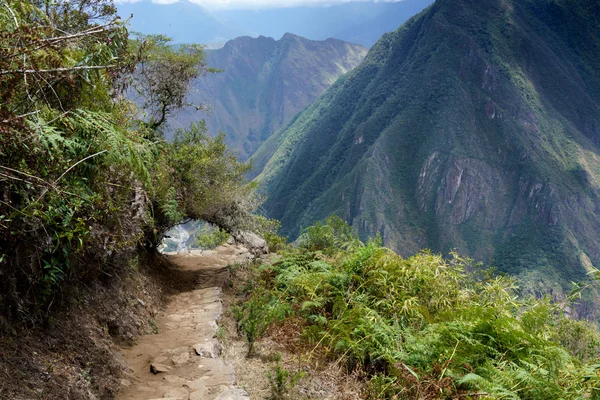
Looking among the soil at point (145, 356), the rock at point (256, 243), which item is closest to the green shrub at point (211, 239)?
the rock at point (256, 243)

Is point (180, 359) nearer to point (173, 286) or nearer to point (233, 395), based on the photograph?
point (233, 395)

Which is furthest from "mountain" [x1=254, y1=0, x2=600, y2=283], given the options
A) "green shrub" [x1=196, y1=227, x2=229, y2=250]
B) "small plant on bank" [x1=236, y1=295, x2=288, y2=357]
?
"small plant on bank" [x1=236, y1=295, x2=288, y2=357]

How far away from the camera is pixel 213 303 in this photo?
26.1ft

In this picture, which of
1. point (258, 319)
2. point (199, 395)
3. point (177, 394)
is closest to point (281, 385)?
point (199, 395)

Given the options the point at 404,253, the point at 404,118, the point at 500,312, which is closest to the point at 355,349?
the point at 500,312

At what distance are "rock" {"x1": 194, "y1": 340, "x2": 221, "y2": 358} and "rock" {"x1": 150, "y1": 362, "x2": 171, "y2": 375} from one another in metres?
0.54

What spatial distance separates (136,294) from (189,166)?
4098 millimetres

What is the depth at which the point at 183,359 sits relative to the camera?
4.95 m

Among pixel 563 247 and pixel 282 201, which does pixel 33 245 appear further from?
pixel 282 201

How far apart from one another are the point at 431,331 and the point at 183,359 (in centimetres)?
323

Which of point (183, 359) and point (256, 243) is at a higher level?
point (183, 359)

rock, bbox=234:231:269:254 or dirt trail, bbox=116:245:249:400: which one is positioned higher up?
dirt trail, bbox=116:245:249:400

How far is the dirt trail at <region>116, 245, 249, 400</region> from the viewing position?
13.5 feet

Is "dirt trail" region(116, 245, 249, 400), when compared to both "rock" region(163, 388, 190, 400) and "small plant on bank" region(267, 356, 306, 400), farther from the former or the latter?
"small plant on bank" region(267, 356, 306, 400)
